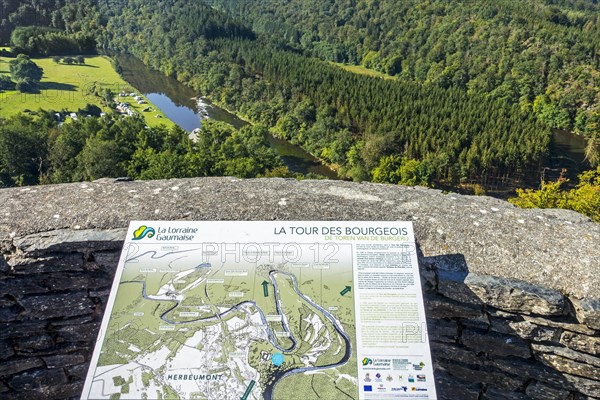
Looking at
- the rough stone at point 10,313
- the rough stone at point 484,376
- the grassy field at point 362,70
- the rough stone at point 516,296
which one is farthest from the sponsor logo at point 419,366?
the grassy field at point 362,70

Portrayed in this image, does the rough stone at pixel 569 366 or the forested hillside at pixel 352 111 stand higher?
the rough stone at pixel 569 366

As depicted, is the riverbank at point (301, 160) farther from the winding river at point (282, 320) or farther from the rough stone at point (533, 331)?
the winding river at point (282, 320)

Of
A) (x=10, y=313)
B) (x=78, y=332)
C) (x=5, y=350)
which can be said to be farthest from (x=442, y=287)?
(x=5, y=350)

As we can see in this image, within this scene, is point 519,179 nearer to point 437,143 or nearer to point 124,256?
point 437,143

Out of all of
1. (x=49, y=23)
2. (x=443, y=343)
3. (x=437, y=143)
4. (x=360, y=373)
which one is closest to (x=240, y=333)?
(x=360, y=373)

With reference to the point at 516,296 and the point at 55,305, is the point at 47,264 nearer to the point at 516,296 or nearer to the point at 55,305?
the point at 55,305

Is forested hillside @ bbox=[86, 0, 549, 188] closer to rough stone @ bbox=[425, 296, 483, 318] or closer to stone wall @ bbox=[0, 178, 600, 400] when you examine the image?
stone wall @ bbox=[0, 178, 600, 400]
